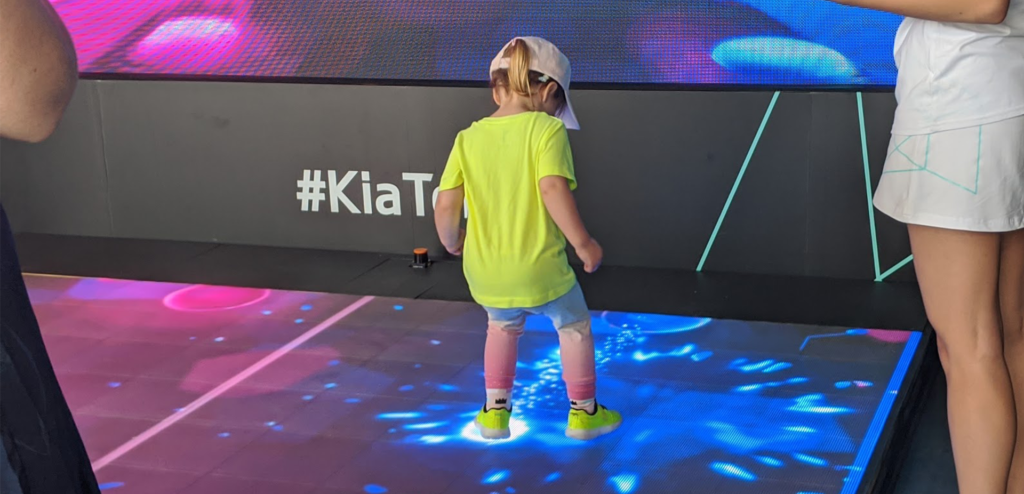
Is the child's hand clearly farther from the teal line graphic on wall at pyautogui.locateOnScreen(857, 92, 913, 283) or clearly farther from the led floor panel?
the teal line graphic on wall at pyautogui.locateOnScreen(857, 92, 913, 283)

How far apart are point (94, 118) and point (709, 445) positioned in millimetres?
3340

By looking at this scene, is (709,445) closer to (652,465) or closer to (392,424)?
(652,465)

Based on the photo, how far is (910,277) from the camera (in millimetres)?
3781

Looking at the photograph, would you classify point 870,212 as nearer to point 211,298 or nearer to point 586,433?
point 586,433

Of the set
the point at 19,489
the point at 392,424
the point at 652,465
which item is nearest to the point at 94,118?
the point at 392,424

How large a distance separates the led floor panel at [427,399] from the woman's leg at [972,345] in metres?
0.50

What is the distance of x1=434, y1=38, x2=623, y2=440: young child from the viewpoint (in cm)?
248

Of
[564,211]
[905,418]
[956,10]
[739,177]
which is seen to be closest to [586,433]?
[564,211]

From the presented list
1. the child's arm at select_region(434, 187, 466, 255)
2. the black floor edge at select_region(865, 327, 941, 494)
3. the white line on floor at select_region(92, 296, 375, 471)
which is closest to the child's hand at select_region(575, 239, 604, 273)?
the child's arm at select_region(434, 187, 466, 255)

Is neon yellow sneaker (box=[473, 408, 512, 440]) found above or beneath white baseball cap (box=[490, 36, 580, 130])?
beneath

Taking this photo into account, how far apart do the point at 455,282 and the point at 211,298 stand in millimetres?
899

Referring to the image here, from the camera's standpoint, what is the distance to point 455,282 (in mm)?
3975

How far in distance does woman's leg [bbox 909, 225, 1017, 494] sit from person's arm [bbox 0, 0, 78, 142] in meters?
1.36

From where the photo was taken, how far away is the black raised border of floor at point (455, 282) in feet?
11.4
